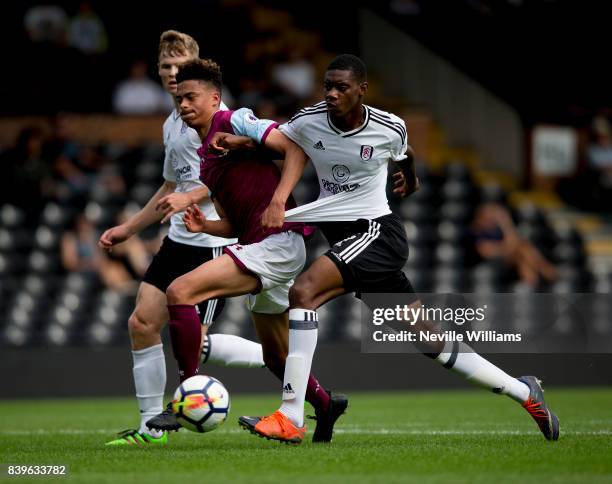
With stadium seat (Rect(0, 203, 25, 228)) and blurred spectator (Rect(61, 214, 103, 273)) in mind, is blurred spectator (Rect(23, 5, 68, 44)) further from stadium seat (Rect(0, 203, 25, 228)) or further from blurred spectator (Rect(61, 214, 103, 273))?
blurred spectator (Rect(61, 214, 103, 273))

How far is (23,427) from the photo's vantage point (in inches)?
362

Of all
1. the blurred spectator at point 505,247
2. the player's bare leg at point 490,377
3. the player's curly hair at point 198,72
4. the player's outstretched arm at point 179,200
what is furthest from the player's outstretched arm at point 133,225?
the blurred spectator at point 505,247

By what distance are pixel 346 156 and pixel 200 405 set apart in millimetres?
1570

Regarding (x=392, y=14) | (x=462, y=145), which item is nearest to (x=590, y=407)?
(x=462, y=145)

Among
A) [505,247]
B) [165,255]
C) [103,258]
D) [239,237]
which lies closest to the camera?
[239,237]

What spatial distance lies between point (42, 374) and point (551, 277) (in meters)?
5.95

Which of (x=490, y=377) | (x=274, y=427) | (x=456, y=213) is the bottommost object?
(x=274, y=427)

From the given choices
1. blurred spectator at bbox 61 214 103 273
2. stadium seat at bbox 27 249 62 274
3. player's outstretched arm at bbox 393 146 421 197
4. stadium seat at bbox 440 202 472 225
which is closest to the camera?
player's outstretched arm at bbox 393 146 421 197

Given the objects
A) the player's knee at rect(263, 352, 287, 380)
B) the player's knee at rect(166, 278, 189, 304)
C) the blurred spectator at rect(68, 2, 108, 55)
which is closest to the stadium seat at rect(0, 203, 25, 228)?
the blurred spectator at rect(68, 2, 108, 55)

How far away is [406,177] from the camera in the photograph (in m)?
7.61

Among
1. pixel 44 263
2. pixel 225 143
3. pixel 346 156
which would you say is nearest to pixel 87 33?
pixel 44 263

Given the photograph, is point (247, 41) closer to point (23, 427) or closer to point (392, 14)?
point (392, 14)

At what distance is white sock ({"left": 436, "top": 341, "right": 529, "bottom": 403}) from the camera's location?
286 inches

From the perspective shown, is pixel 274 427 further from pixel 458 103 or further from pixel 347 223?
pixel 458 103
